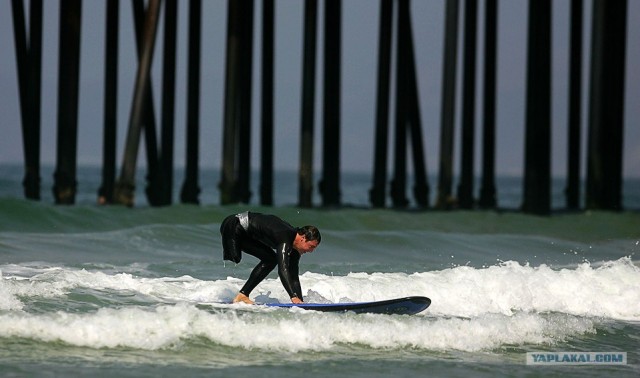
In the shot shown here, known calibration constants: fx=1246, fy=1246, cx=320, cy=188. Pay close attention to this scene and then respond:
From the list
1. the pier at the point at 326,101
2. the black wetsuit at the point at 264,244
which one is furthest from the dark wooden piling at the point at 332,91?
the black wetsuit at the point at 264,244

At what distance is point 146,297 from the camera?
1120cm

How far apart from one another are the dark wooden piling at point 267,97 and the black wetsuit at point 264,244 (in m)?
12.5

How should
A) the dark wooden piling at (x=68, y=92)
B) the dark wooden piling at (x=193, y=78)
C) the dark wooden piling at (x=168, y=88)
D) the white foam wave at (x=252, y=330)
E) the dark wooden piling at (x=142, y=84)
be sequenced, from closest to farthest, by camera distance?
1. the white foam wave at (x=252, y=330)
2. the dark wooden piling at (x=142, y=84)
3. the dark wooden piling at (x=68, y=92)
4. the dark wooden piling at (x=168, y=88)
5. the dark wooden piling at (x=193, y=78)

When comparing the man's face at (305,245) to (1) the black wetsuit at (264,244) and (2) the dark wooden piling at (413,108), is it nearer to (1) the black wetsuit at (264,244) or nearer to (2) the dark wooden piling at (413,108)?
(1) the black wetsuit at (264,244)

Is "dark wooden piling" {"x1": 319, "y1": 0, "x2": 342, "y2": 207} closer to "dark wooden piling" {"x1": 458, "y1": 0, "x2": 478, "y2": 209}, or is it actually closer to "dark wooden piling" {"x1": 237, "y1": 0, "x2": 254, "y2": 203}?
"dark wooden piling" {"x1": 237, "y1": 0, "x2": 254, "y2": 203}

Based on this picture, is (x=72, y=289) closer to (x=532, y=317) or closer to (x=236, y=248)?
(x=236, y=248)

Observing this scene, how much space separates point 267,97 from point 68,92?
408cm

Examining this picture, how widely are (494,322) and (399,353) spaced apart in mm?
1253

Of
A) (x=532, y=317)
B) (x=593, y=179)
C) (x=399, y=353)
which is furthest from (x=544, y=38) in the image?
(x=399, y=353)

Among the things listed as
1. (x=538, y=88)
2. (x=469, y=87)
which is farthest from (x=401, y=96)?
(x=538, y=88)

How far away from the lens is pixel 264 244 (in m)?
10.5

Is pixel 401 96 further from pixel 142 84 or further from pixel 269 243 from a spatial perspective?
pixel 269 243

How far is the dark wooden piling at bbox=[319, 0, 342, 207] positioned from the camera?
2191cm

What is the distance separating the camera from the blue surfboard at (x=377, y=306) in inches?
399
